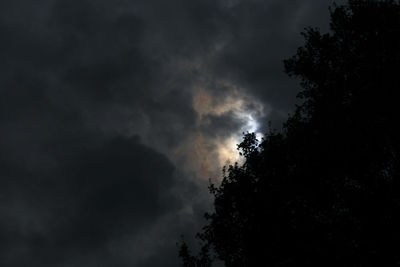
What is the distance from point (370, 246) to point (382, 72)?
30.3 feet

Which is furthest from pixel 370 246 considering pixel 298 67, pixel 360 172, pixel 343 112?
pixel 298 67

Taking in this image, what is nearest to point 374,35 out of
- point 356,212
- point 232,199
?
point 356,212

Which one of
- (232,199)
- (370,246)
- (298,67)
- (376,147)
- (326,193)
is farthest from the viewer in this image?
A: (232,199)

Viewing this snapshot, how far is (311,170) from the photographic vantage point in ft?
83.5

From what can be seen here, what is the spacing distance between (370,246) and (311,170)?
215 inches

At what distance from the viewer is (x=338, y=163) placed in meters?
24.4

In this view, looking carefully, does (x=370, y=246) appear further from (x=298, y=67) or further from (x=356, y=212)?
(x=298, y=67)

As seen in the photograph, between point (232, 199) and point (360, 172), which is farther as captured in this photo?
point (232, 199)

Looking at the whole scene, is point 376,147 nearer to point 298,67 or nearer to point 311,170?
point 311,170

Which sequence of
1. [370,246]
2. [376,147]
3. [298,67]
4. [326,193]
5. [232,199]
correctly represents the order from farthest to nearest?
[232,199] < [298,67] < [326,193] < [376,147] < [370,246]

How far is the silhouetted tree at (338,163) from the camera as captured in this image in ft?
73.0

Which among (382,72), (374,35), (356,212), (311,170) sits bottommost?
(356,212)

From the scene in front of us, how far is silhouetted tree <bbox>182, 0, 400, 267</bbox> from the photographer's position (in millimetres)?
22250

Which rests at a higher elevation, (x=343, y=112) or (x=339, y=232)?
(x=343, y=112)
